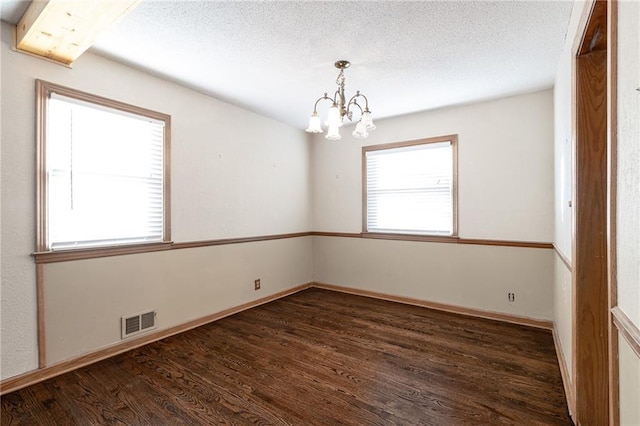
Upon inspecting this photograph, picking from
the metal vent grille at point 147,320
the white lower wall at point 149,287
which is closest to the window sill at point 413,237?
the white lower wall at point 149,287

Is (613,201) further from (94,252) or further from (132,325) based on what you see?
(132,325)

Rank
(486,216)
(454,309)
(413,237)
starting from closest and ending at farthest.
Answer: (486,216), (454,309), (413,237)

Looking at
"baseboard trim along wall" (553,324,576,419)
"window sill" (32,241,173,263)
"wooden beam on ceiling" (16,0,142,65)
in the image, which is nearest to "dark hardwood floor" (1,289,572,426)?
"baseboard trim along wall" (553,324,576,419)

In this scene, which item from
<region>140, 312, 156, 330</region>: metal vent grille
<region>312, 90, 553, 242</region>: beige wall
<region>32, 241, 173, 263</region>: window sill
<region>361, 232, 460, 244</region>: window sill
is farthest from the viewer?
<region>361, 232, 460, 244</region>: window sill

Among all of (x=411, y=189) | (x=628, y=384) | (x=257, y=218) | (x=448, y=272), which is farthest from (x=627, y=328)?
(x=257, y=218)

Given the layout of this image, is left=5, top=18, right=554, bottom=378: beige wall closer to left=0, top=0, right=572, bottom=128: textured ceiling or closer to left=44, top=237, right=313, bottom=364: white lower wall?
left=44, top=237, right=313, bottom=364: white lower wall

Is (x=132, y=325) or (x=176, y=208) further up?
(x=176, y=208)

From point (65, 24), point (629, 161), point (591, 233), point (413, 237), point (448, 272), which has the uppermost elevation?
point (65, 24)

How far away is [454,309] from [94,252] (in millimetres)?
3719

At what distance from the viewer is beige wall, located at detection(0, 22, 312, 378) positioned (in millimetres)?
2096

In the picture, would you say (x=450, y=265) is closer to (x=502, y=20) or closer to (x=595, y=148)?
(x=595, y=148)

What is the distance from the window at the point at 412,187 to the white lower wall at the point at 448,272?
24cm

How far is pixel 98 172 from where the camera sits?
2529 mm

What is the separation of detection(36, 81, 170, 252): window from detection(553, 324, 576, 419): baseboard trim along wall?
10.9 feet
